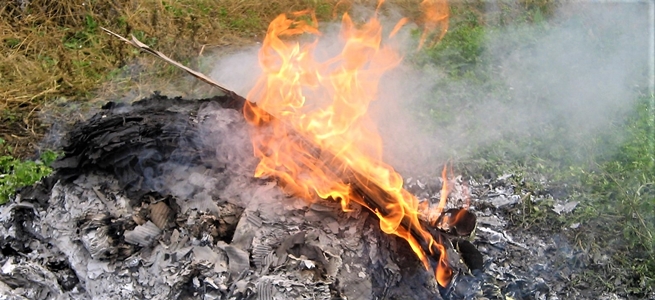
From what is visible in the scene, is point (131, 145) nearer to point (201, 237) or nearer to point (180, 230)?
point (180, 230)

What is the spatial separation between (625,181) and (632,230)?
561mm

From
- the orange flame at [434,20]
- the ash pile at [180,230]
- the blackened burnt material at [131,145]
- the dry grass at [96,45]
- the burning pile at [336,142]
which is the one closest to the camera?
the ash pile at [180,230]

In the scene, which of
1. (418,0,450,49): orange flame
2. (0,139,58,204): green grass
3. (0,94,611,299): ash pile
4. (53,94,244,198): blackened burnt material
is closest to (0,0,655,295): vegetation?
(0,139,58,204): green grass

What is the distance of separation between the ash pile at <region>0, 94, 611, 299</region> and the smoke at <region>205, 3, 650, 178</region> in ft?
3.77

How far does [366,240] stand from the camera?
11.4 feet

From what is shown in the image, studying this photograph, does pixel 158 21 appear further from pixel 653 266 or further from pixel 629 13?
pixel 629 13

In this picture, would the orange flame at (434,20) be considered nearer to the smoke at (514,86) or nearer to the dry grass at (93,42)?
the smoke at (514,86)

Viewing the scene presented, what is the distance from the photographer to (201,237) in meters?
3.41

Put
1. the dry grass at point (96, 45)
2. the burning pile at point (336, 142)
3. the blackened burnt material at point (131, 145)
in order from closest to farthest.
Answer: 1. the burning pile at point (336, 142)
2. the blackened burnt material at point (131, 145)
3. the dry grass at point (96, 45)

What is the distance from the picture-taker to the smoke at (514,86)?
4938 mm

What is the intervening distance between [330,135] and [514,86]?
2594 millimetres

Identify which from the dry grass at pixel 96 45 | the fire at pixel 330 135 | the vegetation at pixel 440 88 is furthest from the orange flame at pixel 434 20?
the dry grass at pixel 96 45

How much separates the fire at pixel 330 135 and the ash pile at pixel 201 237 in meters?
0.13

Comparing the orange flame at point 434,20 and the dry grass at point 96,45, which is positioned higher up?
the orange flame at point 434,20
